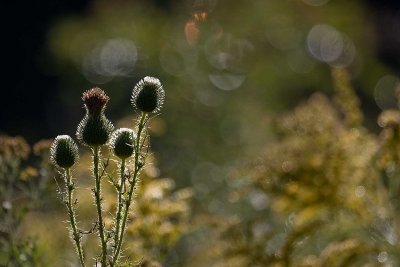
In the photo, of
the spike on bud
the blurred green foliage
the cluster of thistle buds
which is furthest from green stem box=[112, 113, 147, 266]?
the blurred green foliage

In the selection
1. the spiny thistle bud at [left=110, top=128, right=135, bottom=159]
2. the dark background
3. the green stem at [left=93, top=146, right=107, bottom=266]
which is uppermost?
the dark background

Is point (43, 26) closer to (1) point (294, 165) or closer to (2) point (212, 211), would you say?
(2) point (212, 211)

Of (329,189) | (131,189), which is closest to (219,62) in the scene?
(329,189)

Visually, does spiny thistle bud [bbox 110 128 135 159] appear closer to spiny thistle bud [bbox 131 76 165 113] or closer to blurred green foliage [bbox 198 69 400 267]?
spiny thistle bud [bbox 131 76 165 113]

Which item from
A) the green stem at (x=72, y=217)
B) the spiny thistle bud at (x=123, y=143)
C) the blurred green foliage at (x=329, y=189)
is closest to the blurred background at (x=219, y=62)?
the blurred green foliage at (x=329, y=189)

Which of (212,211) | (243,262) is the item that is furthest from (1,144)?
(212,211)

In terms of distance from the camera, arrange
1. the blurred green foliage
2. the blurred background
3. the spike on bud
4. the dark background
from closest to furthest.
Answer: the spike on bud
the blurred green foliage
the blurred background
the dark background
